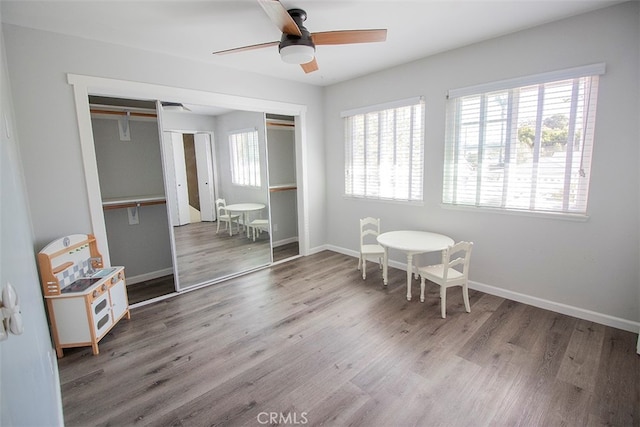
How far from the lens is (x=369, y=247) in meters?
4.01

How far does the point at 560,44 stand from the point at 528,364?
2707 mm

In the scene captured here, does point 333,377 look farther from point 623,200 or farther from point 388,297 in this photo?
point 623,200

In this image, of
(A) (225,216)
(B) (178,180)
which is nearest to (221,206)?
(A) (225,216)

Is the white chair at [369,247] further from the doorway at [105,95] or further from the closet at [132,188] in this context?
the closet at [132,188]

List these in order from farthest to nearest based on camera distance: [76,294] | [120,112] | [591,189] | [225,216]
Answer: [225,216]
[120,112]
[591,189]
[76,294]

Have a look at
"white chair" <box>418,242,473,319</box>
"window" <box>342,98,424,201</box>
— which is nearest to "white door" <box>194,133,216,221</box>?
"window" <box>342,98,424,201</box>

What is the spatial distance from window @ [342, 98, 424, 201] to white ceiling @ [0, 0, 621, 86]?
0.84m

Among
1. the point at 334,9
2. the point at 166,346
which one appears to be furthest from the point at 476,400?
the point at 334,9

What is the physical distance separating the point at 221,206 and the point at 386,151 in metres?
2.46

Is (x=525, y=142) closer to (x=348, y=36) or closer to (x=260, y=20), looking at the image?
(x=348, y=36)

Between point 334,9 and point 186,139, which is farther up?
point 334,9

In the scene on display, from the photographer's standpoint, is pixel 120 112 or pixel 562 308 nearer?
pixel 562 308

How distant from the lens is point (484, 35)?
2.92 m

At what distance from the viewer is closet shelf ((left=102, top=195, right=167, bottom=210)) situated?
330cm
